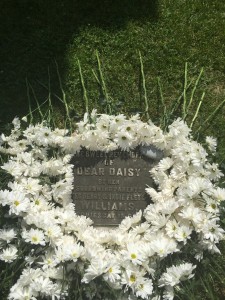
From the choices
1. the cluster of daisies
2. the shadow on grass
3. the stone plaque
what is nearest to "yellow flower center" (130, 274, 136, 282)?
the cluster of daisies

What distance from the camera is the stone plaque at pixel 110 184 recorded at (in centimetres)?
371

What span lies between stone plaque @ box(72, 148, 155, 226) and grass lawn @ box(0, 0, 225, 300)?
1.75 ft

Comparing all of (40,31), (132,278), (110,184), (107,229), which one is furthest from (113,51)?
(132,278)

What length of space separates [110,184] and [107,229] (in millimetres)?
336

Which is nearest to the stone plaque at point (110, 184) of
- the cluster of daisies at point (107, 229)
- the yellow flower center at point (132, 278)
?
the cluster of daisies at point (107, 229)

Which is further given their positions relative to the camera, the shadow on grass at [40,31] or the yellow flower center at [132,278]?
the shadow on grass at [40,31]

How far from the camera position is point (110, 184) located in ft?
12.2

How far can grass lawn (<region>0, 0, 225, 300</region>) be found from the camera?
4.17 meters

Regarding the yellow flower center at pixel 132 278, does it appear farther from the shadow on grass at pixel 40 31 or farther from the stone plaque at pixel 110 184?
the shadow on grass at pixel 40 31

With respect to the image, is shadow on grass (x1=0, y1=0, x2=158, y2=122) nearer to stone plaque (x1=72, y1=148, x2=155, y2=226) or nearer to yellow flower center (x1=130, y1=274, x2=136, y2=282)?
stone plaque (x1=72, y1=148, x2=155, y2=226)

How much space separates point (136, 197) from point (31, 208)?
0.79m

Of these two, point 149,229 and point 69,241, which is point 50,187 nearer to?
point 69,241

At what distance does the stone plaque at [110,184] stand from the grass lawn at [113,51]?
0.53 meters

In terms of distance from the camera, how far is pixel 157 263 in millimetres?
3396
